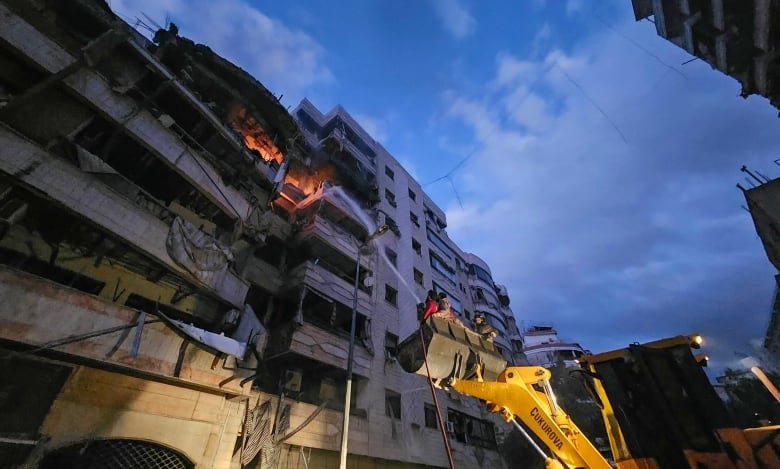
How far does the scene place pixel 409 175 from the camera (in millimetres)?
37531

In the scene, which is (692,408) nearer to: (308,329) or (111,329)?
(111,329)

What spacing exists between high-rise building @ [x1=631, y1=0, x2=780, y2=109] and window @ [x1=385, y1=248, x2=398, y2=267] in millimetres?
21196

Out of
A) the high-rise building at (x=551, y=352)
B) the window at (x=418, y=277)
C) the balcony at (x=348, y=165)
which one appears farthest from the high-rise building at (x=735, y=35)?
the high-rise building at (x=551, y=352)

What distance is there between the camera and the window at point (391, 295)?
23109mm

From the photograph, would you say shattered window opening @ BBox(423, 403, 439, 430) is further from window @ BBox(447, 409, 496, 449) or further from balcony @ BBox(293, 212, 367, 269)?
balcony @ BBox(293, 212, 367, 269)

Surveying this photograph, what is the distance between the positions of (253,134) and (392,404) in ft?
59.1

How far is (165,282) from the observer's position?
1118 centimetres

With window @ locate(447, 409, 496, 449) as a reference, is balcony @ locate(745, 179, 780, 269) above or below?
above

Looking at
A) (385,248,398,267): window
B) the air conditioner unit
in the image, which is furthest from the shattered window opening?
(385,248,398,267): window

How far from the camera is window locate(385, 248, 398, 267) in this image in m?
25.7

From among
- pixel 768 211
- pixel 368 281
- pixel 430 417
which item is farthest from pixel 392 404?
pixel 768 211

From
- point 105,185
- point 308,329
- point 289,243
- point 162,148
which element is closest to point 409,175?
point 289,243

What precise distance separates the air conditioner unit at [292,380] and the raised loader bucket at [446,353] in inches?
427

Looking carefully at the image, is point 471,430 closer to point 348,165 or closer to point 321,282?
point 321,282
